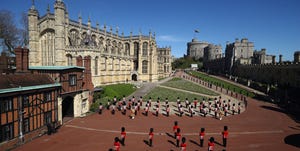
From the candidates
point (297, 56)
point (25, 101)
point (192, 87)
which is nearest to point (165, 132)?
point (25, 101)

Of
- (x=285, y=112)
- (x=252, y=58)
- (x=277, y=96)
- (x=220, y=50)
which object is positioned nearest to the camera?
(x=285, y=112)

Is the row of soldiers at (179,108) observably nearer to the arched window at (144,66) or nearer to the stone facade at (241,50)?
the arched window at (144,66)

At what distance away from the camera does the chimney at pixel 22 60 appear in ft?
54.1

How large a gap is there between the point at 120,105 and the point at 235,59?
60180 mm

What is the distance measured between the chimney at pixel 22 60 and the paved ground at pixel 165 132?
6.56 meters

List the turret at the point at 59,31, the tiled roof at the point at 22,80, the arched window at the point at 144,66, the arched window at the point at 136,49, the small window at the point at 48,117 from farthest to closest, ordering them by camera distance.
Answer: the arched window at the point at 136,49 < the arched window at the point at 144,66 < the turret at the point at 59,31 < the small window at the point at 48,117 < the tiled roof at the point at 22,80

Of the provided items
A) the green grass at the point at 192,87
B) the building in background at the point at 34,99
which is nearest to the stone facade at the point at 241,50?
the green grass at the point at 192,87

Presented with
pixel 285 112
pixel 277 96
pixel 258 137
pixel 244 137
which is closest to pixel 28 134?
pixel 244 137

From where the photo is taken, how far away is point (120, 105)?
23.6 meters

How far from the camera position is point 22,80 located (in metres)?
14.7

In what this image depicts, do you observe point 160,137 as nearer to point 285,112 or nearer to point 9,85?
point 9,85

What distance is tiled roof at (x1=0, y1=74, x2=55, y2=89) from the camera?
13.2 metres

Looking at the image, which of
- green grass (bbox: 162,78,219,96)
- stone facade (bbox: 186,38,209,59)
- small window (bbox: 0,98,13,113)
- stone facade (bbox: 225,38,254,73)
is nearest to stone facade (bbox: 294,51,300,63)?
stone facade (bbox: 225,38,254,73)

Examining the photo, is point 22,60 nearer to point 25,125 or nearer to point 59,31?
point 25,125
